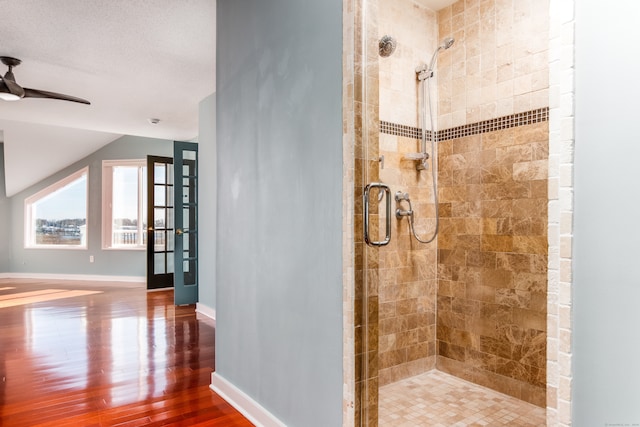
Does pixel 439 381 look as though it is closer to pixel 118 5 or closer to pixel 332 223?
pixel 332 223

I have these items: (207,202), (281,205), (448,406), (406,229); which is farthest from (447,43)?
(207,202)

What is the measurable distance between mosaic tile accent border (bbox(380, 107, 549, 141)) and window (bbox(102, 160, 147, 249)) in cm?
591

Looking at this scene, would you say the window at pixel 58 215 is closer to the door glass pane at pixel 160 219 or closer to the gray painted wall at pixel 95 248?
the gray painted wall at pixel 95 248

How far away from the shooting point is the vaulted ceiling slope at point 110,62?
2.71 metres

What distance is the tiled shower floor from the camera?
6.72 feet

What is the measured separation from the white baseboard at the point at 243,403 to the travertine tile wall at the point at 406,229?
712 mm

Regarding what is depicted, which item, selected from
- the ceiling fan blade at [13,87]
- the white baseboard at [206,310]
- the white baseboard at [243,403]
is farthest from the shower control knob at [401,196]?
the ceiling fan blade at [13,87]

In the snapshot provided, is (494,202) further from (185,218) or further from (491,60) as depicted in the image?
(185,218)

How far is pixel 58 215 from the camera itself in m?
7.49

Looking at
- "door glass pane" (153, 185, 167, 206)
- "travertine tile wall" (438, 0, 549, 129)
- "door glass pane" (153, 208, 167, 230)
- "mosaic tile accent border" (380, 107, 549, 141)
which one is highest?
"travertine tile wall" (438, 0, 549, 129)

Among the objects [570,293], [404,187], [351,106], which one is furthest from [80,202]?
[570,293]

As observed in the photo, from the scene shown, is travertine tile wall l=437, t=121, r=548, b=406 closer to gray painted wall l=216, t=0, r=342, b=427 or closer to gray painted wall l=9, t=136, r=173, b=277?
gray painted wall l=216, t=0, r=342, b=427

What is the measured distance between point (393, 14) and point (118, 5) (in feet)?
5.85

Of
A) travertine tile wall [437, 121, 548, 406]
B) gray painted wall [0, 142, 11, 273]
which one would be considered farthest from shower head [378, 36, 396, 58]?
gray painted wall [0, 142, 11, 273]
